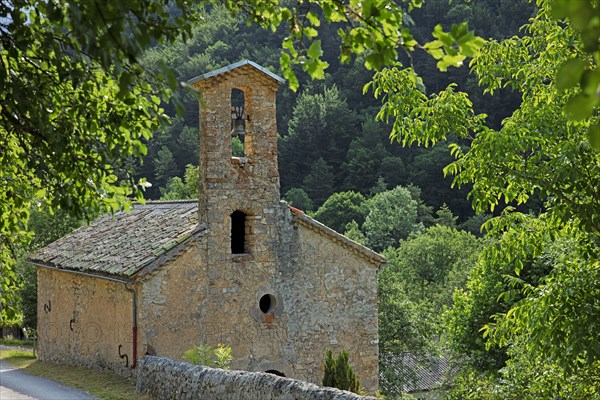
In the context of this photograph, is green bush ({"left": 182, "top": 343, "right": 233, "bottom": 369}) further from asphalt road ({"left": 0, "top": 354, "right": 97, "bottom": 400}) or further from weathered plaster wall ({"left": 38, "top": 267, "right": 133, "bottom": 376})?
asphalt road ({"left": 0, "top": 354, "right": 97, "bottom": 400})

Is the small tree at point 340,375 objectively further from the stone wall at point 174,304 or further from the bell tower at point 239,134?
the bell tower at point 239,134

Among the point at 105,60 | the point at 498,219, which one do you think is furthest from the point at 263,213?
the point at 105,60

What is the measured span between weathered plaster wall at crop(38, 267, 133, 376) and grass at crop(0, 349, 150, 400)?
221mm

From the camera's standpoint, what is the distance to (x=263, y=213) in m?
17.9

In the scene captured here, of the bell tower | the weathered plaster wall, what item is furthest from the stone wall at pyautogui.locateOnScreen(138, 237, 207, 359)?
the bell tower

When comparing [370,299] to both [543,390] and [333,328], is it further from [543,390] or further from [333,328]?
[543,390]

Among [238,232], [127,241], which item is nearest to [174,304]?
[238,232]

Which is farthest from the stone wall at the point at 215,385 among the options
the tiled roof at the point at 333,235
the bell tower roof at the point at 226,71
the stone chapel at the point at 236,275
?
the bell tower roof at the point at 226,71

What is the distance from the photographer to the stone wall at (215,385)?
11.0 m

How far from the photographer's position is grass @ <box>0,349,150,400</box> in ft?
52.3

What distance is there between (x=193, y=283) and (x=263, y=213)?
2.27 m

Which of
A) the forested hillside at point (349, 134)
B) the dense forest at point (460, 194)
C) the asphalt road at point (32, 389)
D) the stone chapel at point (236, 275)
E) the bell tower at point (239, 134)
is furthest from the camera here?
the forested hillside at point (349, 134)

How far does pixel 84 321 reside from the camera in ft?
63.2

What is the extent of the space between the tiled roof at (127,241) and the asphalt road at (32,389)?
2.58m
